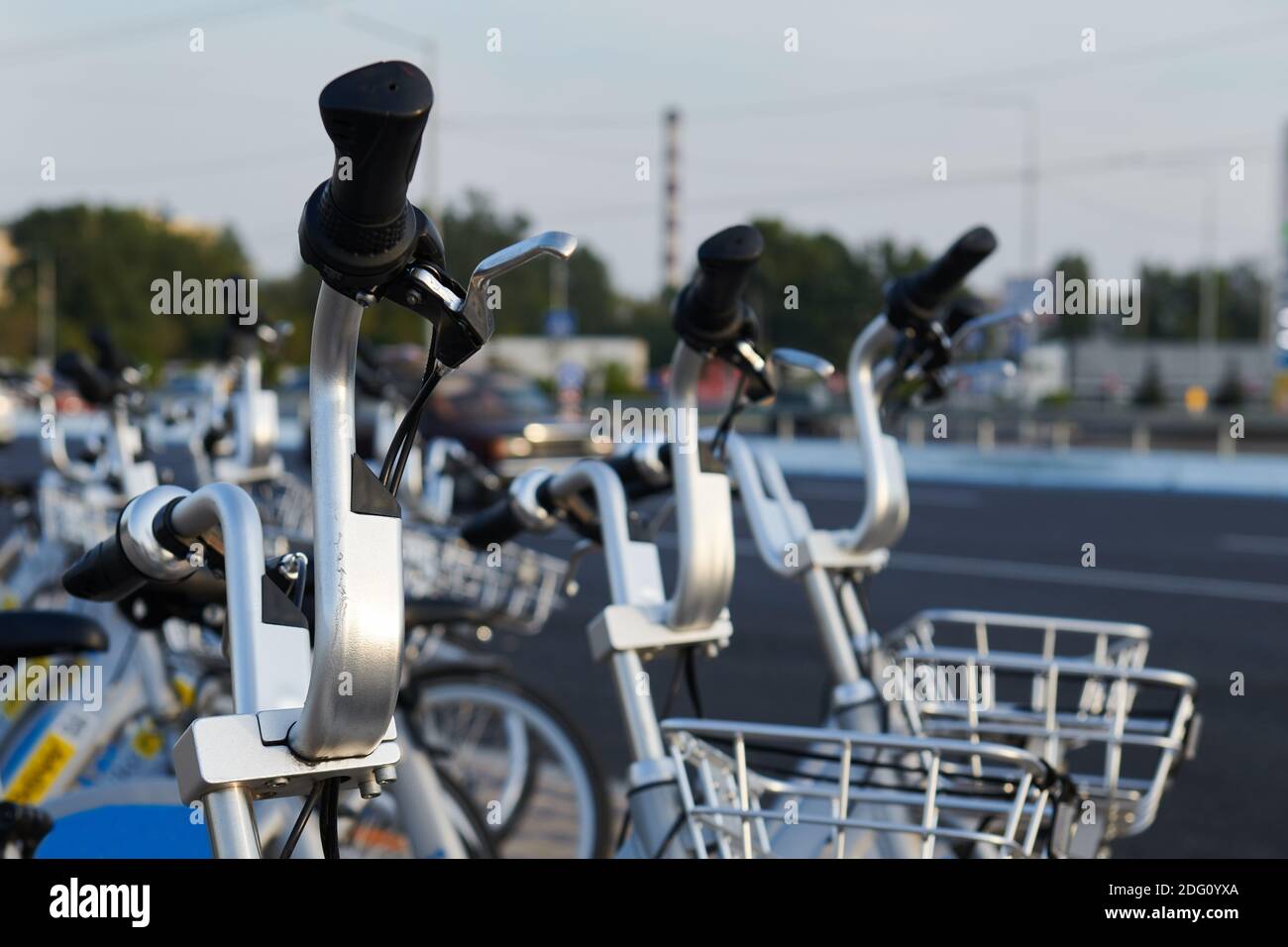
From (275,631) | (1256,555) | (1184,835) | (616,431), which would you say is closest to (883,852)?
(616,431)

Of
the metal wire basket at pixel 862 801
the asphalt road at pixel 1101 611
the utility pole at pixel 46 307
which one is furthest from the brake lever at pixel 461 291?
the utility pole at pixel 46 307

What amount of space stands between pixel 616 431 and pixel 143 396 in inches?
97.2

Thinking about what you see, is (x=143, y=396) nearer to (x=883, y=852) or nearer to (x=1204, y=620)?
(x=883, y=852)

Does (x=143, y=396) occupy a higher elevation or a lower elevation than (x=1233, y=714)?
higher

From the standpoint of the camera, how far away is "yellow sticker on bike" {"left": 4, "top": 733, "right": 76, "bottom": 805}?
120 inches

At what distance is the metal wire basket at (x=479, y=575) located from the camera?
3340mm

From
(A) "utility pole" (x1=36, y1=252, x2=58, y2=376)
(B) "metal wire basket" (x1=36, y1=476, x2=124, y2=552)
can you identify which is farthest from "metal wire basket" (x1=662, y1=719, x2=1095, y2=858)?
(A) "utility pole" (x1=36, y1=252, x2=58, y2=376)

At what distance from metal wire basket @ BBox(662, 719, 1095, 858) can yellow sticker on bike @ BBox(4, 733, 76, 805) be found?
1431 mm

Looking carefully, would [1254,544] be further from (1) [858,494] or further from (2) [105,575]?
(2) [105,575]

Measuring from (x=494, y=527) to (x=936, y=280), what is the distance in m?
0.84

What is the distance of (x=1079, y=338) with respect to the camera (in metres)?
67.8

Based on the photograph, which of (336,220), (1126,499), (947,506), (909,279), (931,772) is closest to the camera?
(336,220)

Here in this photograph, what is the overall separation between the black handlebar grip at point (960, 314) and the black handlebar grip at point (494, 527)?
1.05 metres

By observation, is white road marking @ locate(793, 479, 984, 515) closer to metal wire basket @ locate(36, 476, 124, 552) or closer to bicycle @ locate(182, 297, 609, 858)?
metal wire basket @ locate(36, 476, 124, 552)
